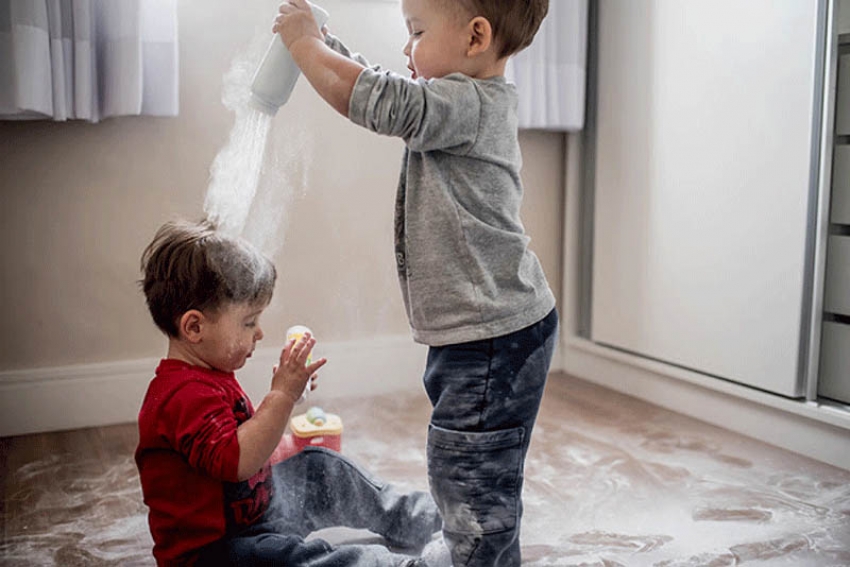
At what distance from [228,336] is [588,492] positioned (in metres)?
0.67

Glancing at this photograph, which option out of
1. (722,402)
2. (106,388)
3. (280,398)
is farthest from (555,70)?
(280,398)

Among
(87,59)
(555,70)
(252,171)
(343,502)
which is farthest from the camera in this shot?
(555,70)

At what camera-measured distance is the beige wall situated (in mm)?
1603

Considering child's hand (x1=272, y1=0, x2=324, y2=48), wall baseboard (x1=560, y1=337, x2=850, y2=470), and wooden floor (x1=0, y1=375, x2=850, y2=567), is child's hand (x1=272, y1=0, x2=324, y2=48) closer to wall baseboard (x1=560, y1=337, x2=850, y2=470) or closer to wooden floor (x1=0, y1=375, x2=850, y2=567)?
wooden floor (x1=0, y1=375, x2=850, y2=567)

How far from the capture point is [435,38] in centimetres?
95

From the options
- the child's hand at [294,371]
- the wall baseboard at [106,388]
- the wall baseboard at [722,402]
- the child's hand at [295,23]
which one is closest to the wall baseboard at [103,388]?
the wall baseboard at [106,388]

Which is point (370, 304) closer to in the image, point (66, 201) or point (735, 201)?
point (66, 201)

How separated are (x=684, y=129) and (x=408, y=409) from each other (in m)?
0.78

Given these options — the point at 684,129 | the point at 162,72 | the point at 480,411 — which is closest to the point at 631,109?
the point at 684,129

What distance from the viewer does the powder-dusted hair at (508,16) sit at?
0.93 m

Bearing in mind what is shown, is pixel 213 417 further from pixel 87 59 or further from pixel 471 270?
pixel 87 59

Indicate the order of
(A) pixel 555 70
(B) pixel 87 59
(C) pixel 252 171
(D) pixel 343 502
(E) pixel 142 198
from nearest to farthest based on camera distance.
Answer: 1. (D) pixel 343 502
2. (C) pixel 252 171
3. (B) pixel 87 59
4. (E) pixel 142 198
5. (A) pixel 555 70

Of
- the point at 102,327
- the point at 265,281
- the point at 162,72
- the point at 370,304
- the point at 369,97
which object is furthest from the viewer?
the point at 370,304

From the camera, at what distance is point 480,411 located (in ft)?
3.11
